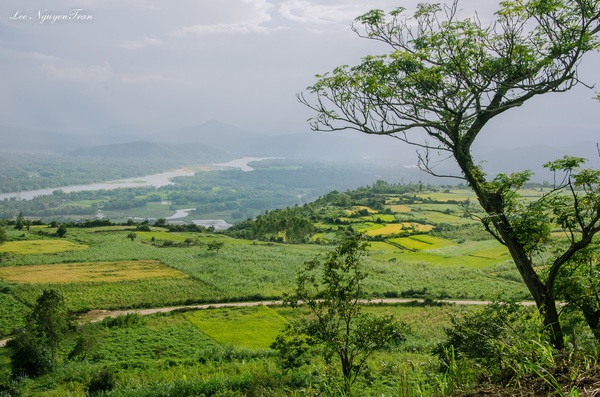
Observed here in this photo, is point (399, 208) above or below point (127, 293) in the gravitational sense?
above

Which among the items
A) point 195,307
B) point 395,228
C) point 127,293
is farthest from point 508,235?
point 395,228

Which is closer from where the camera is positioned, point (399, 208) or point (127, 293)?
point (127, 293)

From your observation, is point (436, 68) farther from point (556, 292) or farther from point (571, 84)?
point (556, 292)

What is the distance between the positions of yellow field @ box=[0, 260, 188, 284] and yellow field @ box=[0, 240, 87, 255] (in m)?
7.75

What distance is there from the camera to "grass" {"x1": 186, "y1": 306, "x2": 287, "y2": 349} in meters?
25.2

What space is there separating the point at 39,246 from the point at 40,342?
39.4m

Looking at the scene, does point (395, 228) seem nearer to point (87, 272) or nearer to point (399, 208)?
point (399, 208)

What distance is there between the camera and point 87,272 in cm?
4222

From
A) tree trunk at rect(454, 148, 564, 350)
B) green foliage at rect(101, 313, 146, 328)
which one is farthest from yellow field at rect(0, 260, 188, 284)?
tree trunk at rect(454, 148, 564, 350)

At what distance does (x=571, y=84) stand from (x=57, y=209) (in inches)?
6412

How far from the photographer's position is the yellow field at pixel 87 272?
38.9 m

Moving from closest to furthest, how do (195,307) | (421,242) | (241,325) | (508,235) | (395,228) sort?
(508,235) → (241,325) → (195,307) → (421,242) → (395,228)

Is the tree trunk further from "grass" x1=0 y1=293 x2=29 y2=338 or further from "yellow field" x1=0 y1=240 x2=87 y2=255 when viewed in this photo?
"yellow field" x1=0 y1=240 x2=87 y2=255

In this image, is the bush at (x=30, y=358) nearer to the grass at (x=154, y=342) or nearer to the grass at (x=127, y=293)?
the grass at (x=154, y=342)
